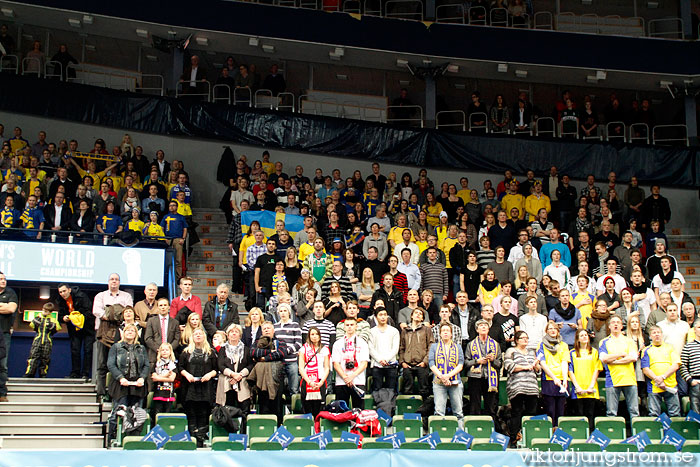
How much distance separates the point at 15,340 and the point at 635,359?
371 inches

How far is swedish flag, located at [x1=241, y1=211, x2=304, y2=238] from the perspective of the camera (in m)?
17.1

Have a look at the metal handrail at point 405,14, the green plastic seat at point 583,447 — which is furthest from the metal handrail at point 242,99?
the green plastic seat at point 583,447

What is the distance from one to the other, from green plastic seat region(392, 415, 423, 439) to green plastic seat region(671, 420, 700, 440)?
3.40 meters

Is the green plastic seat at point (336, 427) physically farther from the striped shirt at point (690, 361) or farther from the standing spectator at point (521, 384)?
the striped shirt at point (690, 361)

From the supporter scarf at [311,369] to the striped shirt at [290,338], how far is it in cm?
22

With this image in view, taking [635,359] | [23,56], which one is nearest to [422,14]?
[23,56]

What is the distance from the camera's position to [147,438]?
1026 cm

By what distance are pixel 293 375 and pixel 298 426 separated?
1.40m

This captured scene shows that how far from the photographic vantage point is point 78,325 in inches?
533

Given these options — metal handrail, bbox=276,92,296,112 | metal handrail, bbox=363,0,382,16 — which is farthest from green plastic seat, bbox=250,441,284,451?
metal handrail, bbox=363,0,382,16

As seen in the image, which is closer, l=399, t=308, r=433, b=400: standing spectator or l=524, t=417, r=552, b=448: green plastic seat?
l=524, t=417, r=552, b=448: green plastic seat

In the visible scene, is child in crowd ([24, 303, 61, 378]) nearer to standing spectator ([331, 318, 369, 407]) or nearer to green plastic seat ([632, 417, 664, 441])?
standing spectator ([331, 318, 369, 407])

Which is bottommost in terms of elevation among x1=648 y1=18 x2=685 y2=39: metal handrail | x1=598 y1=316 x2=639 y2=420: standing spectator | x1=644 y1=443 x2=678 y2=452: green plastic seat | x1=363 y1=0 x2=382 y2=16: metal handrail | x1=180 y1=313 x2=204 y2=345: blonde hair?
x1=644 y1=443 x2=678 y2=452: green plastic seat

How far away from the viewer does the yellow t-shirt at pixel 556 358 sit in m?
12.4
